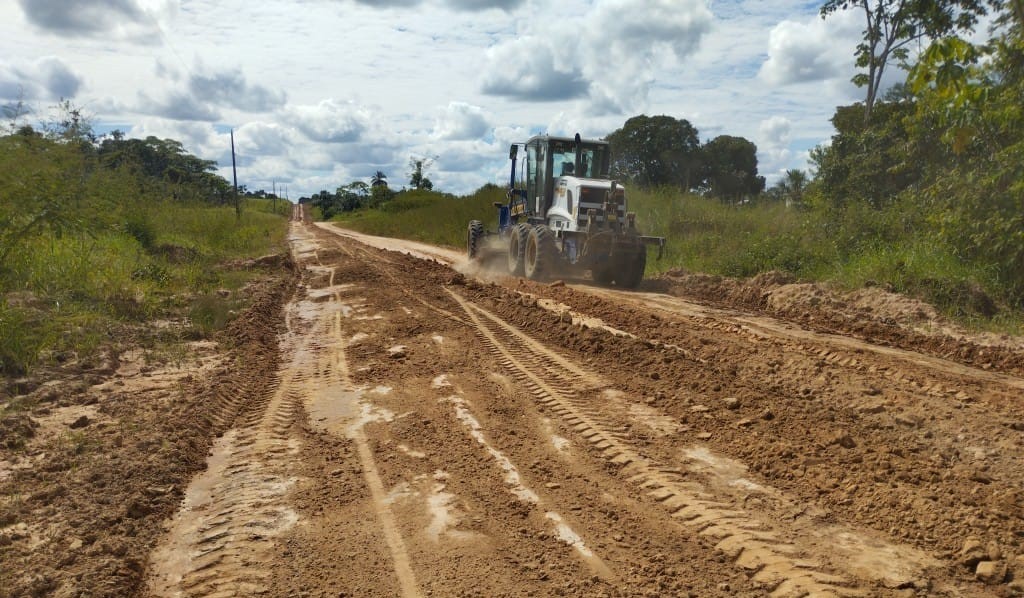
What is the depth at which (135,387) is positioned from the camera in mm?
6531

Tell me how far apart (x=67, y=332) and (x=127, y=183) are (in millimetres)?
10637

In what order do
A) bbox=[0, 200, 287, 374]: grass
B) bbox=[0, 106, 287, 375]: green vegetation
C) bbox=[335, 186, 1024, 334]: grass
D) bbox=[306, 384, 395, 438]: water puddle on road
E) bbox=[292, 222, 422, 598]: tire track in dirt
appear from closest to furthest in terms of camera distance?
1. bbox=[292, 222, 422, 598]: tire track in dirt
2. bbox=[306, 384, 395, 438]: water puddle on road
3. bbox=[0, 200, 287, 374]: grass
4. bbox=[0, 106, 287, 375]: green vegetation
5. bbox=[335, 186, 1024, 334]: grass

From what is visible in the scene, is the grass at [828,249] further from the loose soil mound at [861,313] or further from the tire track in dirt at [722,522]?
the tire track in dirt at [722,522]

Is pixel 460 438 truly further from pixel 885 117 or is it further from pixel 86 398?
pixel 885 117

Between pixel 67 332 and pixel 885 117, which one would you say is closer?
pixel 67 332

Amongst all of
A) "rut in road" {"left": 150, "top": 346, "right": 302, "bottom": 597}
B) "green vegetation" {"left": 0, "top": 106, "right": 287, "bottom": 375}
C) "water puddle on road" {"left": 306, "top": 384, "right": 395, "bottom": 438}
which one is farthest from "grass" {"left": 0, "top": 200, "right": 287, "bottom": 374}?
"rut in road" {"left": 150, "top": 346, "right": 302, "bottom": 597}

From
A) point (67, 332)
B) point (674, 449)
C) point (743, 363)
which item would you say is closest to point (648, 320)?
point (743, 363)

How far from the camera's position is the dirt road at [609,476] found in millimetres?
3305

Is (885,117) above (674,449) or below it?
above

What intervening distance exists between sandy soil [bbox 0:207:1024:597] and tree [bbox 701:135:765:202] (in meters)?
42.5

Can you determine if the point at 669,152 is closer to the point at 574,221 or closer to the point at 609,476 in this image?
the point at 574,221

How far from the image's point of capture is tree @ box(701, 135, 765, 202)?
49.0m

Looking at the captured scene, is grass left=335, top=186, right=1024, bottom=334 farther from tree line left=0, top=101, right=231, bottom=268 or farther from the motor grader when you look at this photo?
tree line left=0, top=101, right=231, bottom=268

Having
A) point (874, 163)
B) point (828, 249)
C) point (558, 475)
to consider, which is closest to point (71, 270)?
point (558, 475)
